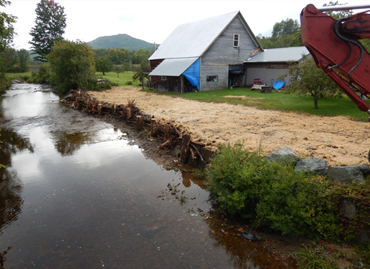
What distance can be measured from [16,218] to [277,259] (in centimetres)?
687

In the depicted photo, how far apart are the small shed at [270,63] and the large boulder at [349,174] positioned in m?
20.7

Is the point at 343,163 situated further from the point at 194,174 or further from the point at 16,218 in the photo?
the point at 16,218

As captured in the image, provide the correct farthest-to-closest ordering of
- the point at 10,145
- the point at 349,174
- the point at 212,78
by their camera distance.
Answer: the point at 212,78 < the point at 10,145 < the point at 349,174

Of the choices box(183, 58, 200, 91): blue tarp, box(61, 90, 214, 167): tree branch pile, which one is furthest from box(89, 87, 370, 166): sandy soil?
box(183, 58, 200, 91): blue tarp

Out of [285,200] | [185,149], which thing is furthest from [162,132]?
[285,200]

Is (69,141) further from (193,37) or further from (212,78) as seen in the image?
(193,37)

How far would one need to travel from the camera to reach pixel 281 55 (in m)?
26.7

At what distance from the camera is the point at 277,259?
17.0ft

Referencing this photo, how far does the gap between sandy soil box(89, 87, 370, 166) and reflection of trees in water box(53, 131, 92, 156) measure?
176 inches

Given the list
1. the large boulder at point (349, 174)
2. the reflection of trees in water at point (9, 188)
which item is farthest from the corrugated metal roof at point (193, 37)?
the large boulder at point (349, 174)

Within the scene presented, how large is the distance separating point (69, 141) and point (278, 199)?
1183 cm

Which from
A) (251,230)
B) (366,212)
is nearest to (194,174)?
(251,230)

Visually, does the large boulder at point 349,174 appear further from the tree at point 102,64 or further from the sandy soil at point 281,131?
the tree at point 102,64

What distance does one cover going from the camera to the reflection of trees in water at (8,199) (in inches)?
264
